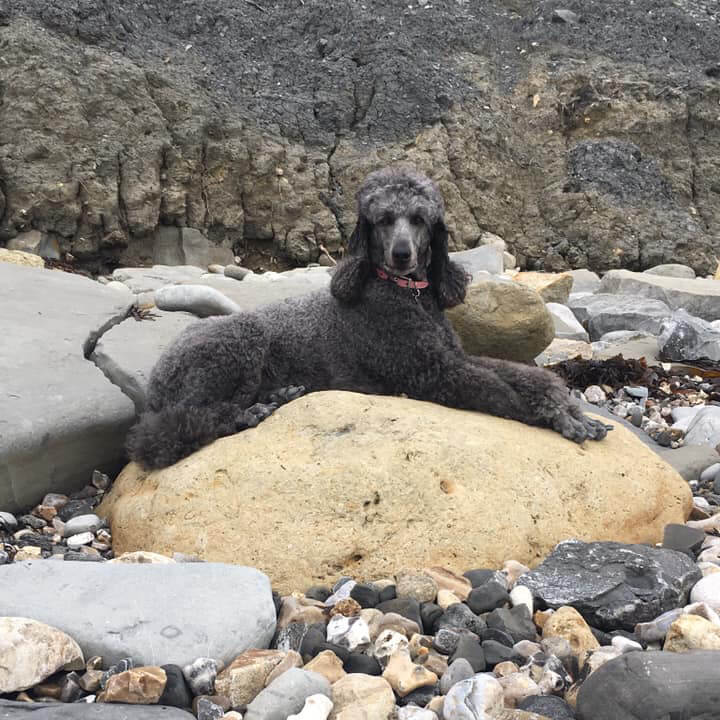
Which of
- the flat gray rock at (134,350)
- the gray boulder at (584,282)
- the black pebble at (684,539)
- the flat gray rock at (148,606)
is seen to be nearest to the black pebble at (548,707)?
the flat gray rock at (148,606)

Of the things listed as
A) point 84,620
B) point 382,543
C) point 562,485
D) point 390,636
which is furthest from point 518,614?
point 84,620

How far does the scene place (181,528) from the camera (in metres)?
3.88

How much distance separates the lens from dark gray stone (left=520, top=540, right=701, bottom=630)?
308cm

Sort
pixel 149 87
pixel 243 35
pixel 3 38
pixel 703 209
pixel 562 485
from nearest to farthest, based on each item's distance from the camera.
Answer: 1. pixel 562 485
2. pixel 3 38
3. pixel 149 87
4. pixel 243 35
5. pixel 703 209

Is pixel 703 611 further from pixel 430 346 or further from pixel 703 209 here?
pixel 703 209

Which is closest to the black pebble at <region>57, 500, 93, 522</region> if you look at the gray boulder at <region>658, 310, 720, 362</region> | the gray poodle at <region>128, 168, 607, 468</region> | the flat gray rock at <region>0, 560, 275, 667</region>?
the gray poodle at <region>128, 168, 607, 468</region>

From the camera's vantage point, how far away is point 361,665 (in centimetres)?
274

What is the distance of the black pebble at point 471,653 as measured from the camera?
274cm

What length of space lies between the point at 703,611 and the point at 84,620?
2.12 m

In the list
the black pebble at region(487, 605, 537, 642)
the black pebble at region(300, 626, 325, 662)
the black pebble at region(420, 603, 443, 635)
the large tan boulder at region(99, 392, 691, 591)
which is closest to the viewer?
the black pebble at region(300, 626, 325, 662)

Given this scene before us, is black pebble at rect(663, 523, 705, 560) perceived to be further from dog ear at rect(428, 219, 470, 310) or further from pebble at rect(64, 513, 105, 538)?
pebble at rect(64, 513, 105, 538)

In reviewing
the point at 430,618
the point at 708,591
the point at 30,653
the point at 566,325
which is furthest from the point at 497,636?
the point at 566,325

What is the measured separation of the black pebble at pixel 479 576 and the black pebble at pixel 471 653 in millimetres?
555

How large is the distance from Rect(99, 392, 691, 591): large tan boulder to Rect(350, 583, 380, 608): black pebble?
0.26 meters
